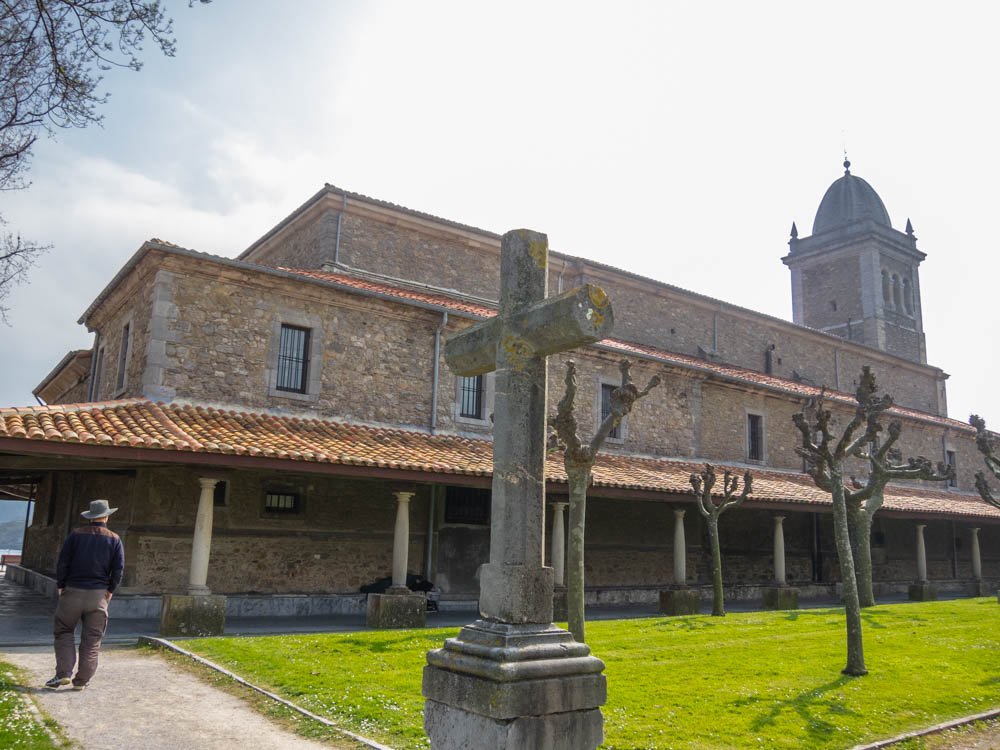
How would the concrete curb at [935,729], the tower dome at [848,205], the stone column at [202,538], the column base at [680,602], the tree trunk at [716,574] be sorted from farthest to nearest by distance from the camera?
the tower dome at [848,205] < the column base at [680,602] < the tree trunk at [716,574] < the stone column at [202,538] < the concrete curb at [935,729]

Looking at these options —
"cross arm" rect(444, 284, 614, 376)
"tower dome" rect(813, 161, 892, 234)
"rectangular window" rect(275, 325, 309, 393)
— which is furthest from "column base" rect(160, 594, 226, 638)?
"tower dome" rect(813, 161, 892, 234)

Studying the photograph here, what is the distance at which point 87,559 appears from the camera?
7148mm

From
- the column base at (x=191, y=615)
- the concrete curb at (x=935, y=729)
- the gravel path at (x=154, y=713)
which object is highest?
the column base at (x=191, y=615)

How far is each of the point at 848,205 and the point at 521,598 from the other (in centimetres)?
4108

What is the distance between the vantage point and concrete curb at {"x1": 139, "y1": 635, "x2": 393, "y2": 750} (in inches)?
230

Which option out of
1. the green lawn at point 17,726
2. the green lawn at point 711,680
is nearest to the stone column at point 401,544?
the green lawn at point 711,680

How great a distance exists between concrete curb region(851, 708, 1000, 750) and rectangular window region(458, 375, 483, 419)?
11092 mm

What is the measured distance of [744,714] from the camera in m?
7.02

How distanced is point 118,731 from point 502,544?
359cm

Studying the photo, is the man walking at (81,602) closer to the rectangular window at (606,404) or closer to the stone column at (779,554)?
the rectangular window at (606,404)

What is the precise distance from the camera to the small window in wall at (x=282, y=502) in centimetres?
1428

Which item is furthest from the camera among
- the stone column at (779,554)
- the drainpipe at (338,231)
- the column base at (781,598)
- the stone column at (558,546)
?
the stone column at (779,554)

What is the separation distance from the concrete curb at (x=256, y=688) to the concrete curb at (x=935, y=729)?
3694 mm

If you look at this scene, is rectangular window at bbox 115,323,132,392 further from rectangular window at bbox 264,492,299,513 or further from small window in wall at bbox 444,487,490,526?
small window in wall at bbox 444,487,490,526
